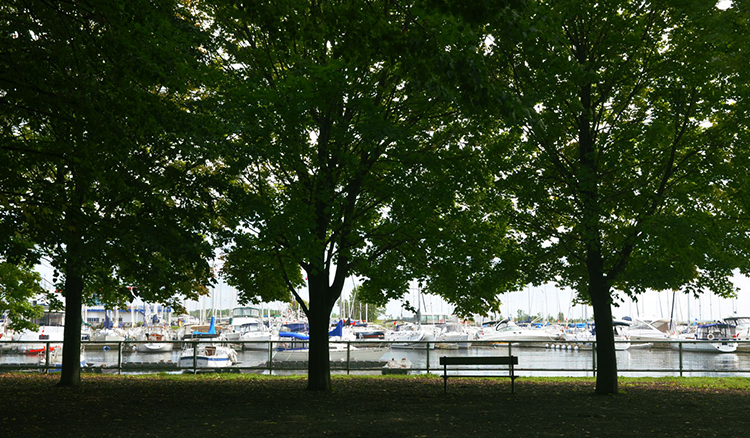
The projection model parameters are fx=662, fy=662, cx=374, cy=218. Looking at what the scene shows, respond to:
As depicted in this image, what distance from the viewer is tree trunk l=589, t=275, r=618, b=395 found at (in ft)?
45.9

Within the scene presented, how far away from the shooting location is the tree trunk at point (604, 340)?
1398cm

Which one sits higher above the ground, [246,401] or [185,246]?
[185,246]

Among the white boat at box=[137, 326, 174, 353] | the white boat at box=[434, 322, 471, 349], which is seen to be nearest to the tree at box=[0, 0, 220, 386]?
the white boat at box=[137, 326, 174, 353]

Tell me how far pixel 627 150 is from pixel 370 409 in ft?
24.2

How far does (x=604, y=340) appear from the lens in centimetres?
1434

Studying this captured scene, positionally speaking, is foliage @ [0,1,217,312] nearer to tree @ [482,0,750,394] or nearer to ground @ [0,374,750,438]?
ground @ [0,374,750,438]

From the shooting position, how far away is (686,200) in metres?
13.3

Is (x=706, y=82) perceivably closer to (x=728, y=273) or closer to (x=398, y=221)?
(x=728, y=273)

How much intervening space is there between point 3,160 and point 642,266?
11.4m

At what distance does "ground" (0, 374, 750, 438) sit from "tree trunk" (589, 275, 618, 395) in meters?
0.48

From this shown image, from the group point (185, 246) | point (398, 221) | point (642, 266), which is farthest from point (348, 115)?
point (642, 266)

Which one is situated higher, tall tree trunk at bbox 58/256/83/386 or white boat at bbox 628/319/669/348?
Answer: tall tree trunk at bbox 58/256/83/386

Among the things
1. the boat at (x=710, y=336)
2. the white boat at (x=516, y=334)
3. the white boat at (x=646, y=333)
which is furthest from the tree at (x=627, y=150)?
the white boat at (x=646, y=333)

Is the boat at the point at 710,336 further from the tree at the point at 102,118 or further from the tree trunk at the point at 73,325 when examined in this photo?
the tree at the point at 102,118
